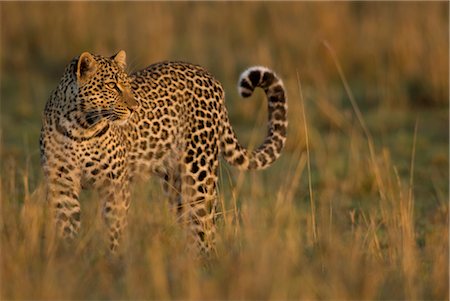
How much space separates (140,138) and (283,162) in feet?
11.5

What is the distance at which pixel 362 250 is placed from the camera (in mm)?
5684

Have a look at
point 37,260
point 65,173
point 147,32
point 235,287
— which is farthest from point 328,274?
point 147,32

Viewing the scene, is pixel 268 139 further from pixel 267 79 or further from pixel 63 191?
pixel 63 191

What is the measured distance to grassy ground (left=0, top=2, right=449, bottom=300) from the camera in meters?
5.02

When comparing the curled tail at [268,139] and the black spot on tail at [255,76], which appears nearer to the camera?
the black spot on tail at [255,76]

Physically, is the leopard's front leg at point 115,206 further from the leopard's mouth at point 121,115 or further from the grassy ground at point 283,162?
the leopard's mouth at point 121,115

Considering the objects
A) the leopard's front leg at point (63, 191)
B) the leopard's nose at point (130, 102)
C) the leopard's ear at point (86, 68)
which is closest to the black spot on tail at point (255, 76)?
the leopard's nose at point (130, 102)

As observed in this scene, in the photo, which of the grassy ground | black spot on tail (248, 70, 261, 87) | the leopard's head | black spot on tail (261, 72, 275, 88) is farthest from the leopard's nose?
black spot on tail (261, 72, 275, 88)

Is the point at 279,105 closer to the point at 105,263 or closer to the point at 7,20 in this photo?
the point at 105,263

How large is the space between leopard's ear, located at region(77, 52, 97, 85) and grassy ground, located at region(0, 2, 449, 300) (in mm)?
652

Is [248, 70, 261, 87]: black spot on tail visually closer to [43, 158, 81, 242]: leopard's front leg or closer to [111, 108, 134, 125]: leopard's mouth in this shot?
[111, 108, 134, 125]: leopard's mouth

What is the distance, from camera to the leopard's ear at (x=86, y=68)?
630 centimetres

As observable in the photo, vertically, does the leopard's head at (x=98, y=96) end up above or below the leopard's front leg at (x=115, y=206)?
above

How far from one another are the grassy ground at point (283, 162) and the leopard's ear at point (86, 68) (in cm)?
65
